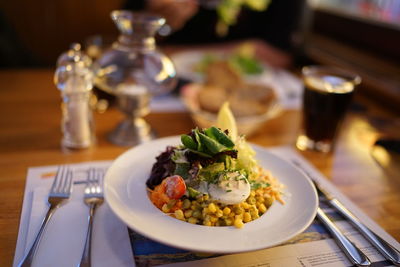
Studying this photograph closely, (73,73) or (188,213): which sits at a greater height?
(73,73)

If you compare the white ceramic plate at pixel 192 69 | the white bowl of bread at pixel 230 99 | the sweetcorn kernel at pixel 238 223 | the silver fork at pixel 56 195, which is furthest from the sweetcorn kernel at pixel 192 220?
the white ceramic plate at pixel 192 69

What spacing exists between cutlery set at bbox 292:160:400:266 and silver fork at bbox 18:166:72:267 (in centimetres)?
79

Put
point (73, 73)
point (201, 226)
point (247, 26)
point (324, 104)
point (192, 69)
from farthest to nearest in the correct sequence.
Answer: point (247, 26) < point (192, 69) < point (324, 104) < point (73, 73) < point (201, 226)

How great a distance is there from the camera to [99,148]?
1.40 metres

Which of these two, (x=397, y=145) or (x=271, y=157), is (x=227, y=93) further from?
(x=397, y=145)

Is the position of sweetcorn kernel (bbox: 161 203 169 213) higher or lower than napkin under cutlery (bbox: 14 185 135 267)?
higher

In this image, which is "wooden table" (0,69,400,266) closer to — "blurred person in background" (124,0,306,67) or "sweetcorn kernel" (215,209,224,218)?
"sweetcorn kernel" (215,209,224,218)

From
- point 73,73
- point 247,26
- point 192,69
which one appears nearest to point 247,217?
point 73,73

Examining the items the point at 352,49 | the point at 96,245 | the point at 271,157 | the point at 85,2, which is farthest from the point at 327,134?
the point at 85,2

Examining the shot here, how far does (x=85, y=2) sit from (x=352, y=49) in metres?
2.77

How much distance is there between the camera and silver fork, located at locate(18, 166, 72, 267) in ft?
2.58

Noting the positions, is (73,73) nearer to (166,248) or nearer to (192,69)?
(166,248)

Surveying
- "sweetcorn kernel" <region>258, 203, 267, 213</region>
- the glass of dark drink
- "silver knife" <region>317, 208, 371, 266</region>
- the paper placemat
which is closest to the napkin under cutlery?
the paper placemat

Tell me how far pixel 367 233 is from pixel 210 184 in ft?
1.58
